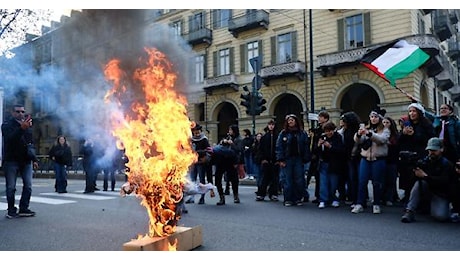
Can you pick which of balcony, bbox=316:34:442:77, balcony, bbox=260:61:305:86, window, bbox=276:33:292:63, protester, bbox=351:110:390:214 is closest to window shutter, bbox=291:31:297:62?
window, bbox=276:33:292:63

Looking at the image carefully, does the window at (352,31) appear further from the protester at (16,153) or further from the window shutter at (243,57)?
the protester at (16,153)

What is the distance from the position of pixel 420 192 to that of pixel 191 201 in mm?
4272

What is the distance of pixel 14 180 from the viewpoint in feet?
22.0

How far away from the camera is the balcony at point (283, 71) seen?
2552cm

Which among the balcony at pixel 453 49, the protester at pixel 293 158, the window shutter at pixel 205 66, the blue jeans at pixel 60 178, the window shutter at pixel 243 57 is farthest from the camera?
the balcony at pixel 453 49

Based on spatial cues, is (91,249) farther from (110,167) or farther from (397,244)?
(110,167)

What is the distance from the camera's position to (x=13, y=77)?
52.1ft

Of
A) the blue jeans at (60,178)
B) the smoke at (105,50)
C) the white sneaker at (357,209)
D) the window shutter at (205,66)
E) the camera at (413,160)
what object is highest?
the window shutter at (205,66)

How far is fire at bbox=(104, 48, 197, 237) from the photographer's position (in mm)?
4301

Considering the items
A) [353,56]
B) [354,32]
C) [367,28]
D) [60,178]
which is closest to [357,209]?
[60,178]

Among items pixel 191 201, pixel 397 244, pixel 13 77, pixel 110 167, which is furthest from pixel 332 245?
pixel 13 77

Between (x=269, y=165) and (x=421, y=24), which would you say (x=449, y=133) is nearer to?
(x=269, y=165)

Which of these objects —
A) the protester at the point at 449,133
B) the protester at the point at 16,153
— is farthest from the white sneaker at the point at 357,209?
the protester at the point at 16,153

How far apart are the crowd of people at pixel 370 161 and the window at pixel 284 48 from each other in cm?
1839
